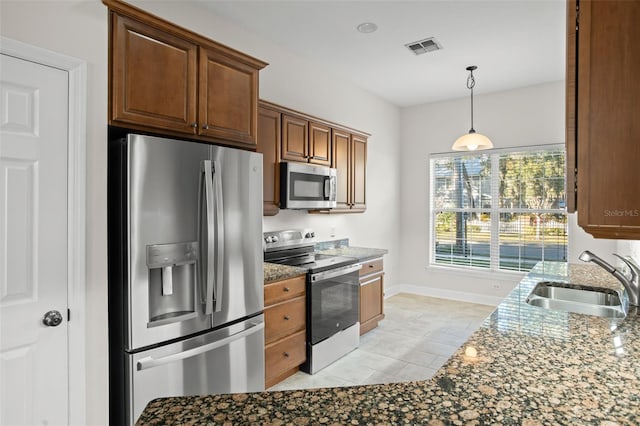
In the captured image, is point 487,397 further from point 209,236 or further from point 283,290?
point 283,290

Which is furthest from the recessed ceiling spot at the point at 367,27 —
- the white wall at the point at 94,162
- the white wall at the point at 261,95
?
the white wall at the point at 94,162

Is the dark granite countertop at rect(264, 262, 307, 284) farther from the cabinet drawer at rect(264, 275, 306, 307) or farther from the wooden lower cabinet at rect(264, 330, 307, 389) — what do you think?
the wooden lower cabinet at rect(264, 330, 307, 389)

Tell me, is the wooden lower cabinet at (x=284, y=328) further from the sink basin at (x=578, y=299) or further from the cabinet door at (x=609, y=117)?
the cabinet door at (x=609, y=117)

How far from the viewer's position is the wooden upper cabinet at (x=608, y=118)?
84 cm

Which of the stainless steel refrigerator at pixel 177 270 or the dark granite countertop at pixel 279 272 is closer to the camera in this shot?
the stainless steel refrigerator at pixel 177 270

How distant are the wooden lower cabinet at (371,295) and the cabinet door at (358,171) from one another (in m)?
0.77

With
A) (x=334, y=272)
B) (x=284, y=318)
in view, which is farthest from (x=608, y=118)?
(x=334, y=272)

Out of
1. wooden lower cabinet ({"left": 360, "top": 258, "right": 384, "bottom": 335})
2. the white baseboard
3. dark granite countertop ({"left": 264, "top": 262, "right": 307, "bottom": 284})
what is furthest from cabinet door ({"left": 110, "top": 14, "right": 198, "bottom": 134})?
the white baseboard

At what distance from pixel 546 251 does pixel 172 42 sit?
4.93 meters

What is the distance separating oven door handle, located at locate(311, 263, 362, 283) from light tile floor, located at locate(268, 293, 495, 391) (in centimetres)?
79

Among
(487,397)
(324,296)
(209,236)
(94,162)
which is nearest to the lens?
(487,397)

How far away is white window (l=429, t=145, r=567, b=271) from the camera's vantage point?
187 inches

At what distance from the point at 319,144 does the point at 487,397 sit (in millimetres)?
3044

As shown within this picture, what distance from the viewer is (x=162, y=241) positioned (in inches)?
76.0
